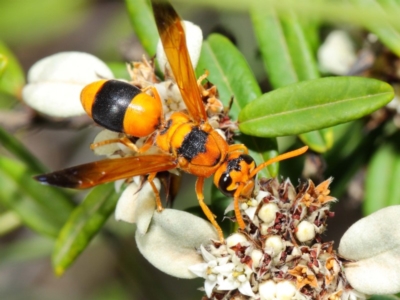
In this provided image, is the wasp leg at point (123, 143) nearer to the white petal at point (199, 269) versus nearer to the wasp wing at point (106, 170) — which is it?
the wasp wing at point (106, 170)

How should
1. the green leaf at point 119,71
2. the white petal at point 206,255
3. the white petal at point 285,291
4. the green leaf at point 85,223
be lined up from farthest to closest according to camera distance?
the green leaf at point 119,71 → the green leaf at point 85,223 → the white petal at point 206,255 → the white petal at point 285,291

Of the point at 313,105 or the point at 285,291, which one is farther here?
the point at 313,105

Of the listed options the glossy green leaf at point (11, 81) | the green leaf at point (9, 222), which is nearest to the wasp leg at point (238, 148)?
the glossy green leaf at point (11, 81)

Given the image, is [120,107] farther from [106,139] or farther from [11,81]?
[11,81]

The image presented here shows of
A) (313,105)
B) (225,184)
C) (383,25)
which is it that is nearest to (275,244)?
(225,184)

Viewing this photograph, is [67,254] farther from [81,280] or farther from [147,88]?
[81,280]
